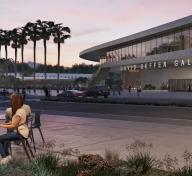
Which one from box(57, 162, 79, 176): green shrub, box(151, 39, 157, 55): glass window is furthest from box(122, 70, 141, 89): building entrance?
box(57, 162, 79, 176): green shrub

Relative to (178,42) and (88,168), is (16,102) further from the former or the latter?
(178,42)

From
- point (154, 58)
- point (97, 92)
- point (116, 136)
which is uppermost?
point (154, 58)

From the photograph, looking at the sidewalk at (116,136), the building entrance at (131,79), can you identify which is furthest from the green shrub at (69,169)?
the building entrance at (131,79)

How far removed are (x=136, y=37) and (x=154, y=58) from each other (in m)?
7.33

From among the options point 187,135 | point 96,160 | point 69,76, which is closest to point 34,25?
point 69,76

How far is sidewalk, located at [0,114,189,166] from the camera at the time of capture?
12852 mm

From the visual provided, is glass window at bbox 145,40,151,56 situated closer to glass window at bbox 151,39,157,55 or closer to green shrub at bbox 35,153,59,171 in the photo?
glass window at bbox 151,39,157,55

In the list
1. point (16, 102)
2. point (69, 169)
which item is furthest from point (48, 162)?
point (16, 102)

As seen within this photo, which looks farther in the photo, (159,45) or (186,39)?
(159,45)

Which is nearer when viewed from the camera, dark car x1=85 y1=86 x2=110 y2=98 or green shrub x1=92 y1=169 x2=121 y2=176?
green shrub x1=92 y1=169 x2=121 y2=176

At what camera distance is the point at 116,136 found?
15.7m

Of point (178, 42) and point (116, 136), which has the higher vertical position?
point (178, 42)

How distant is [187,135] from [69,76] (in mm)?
159773

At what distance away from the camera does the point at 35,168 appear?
7.86 m
